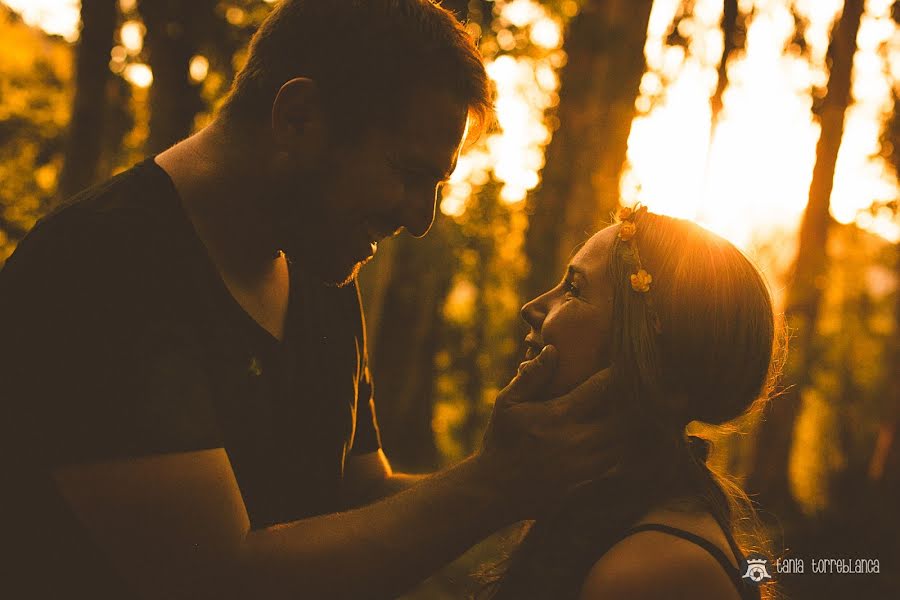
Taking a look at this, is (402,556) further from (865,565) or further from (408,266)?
(408,266)

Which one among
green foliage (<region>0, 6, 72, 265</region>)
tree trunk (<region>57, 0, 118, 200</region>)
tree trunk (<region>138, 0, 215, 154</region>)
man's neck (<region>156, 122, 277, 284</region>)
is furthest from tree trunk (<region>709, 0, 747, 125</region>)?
green foliage (<region>0, 6, 72, 265</region>)

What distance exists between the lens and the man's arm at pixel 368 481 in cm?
298

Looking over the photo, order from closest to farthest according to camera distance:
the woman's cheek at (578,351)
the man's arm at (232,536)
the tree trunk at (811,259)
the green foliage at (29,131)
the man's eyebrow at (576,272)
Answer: the man's arm at (232,536) < the woman's cheek at (578,351) < the man's eyebrow at (576,272) < the tree trunk at (811,259) < the green foliage at (29,131)

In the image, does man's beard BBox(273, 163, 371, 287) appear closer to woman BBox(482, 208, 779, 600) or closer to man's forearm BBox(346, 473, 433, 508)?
woman BBox(482, 208, 779, 600)

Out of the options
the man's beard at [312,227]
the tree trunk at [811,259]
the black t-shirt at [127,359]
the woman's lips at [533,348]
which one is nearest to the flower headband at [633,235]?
the woman's lips at [533,348]

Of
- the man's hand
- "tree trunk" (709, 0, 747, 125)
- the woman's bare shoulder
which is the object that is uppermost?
"tree trunk" (709, 0, 747, 125)

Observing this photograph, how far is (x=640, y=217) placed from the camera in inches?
111

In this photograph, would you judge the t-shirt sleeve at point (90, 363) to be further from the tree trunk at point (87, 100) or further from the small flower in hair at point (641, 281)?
the tree trunk at point (87, 100)

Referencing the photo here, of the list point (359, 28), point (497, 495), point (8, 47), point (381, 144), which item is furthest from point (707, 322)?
point (8, 47)

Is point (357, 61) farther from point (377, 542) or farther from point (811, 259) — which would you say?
point (811, 259)

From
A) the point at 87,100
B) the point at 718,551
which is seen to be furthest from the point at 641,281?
the point at 87,100

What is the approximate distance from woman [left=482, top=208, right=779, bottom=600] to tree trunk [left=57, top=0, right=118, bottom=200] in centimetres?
732

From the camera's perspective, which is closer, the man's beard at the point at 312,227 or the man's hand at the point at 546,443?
the man's hand at the point at 546,443

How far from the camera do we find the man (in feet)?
6.22
